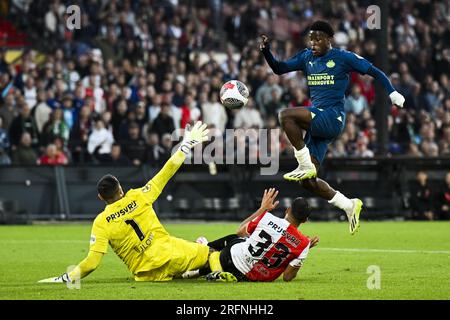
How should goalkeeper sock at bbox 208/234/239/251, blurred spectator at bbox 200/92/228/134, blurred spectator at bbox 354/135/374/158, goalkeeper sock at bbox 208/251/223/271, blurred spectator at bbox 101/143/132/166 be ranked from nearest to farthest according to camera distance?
goalkeeper sock at bbox 208/251/223/271, goalkeeper sock at bbox 208/234/239/251, blurred spectator at bbox 101/143/132/166, blurred spectator at bbox 200/92/228/134, blurred spectator at bbox 354/135/374/158

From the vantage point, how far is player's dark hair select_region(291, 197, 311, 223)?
12.5 metres

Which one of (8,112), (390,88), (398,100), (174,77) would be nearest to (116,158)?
(8,112)

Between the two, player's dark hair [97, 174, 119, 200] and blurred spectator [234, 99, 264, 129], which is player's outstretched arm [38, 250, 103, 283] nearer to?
player's dark hair [97, 174, 119, 200]

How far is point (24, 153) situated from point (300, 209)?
13367 mm

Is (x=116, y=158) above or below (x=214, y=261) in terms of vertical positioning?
above

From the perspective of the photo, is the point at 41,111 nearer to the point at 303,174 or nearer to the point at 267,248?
the point at 303,174

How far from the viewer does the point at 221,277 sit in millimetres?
12633

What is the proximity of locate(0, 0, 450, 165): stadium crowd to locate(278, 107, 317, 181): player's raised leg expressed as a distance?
10596 millimetres

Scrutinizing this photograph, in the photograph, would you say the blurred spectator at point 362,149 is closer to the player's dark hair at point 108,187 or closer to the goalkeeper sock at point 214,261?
the goalkeeper sock at point 214,261

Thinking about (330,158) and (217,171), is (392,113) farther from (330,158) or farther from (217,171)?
(217,171)

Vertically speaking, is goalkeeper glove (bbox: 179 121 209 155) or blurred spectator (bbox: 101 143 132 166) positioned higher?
goalkeeper glove (bbox: 179 121 209 155)

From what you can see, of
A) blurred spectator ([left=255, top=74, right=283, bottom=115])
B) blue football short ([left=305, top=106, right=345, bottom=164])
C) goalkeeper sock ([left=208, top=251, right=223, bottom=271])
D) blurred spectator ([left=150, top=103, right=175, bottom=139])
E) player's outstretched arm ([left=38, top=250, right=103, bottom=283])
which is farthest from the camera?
blurred spectator ([left=255, top=74, right=283, bottom=115])

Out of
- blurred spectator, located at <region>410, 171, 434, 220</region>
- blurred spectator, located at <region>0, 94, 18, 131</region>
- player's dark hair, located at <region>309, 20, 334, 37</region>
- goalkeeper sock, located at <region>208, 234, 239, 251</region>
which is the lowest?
blurred spectator, located at <region>410, 171, 434, 220</region>

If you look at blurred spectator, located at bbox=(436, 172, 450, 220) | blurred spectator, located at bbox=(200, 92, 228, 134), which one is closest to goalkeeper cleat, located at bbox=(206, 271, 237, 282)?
blurred spectator, located at bbox=(436, 172, 450, 220)
